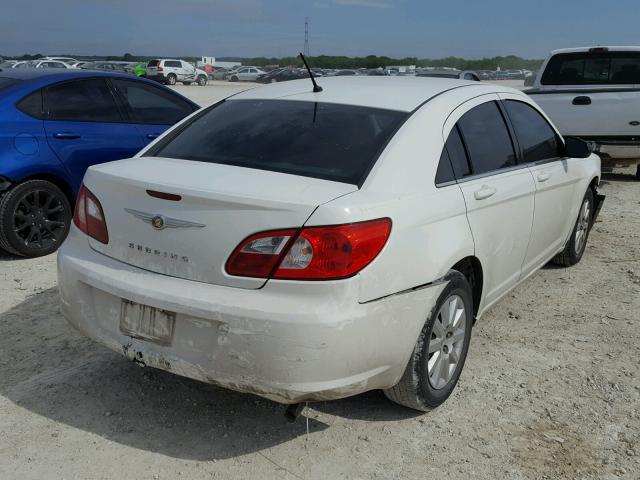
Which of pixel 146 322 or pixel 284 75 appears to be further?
pixel 284 75

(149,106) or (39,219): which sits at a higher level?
(149,106)

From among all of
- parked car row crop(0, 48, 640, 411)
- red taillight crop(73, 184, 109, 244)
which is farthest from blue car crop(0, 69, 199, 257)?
red taillight crop(73, 184, 109, 244)

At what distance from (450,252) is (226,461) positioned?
138 cm

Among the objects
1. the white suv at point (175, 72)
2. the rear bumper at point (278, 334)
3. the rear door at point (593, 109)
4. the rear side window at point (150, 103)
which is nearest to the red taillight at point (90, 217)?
the rear bumper at point (278, 334)

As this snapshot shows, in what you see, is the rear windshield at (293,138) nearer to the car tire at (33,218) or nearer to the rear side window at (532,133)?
the rear side window at (532,133)

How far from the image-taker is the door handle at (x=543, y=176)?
430 centimetres

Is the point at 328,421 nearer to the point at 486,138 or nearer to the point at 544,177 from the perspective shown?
the point at 486,138

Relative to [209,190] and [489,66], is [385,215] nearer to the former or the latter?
[209,190]

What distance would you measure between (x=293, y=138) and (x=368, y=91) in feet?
2.13

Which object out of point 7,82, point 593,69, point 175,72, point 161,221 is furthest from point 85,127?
point 175,72

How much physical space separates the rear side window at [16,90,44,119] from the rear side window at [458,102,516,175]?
3.79 meters

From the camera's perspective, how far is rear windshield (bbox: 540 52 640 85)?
1006cm

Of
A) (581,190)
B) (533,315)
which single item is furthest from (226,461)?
(581,190)

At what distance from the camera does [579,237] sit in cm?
576
